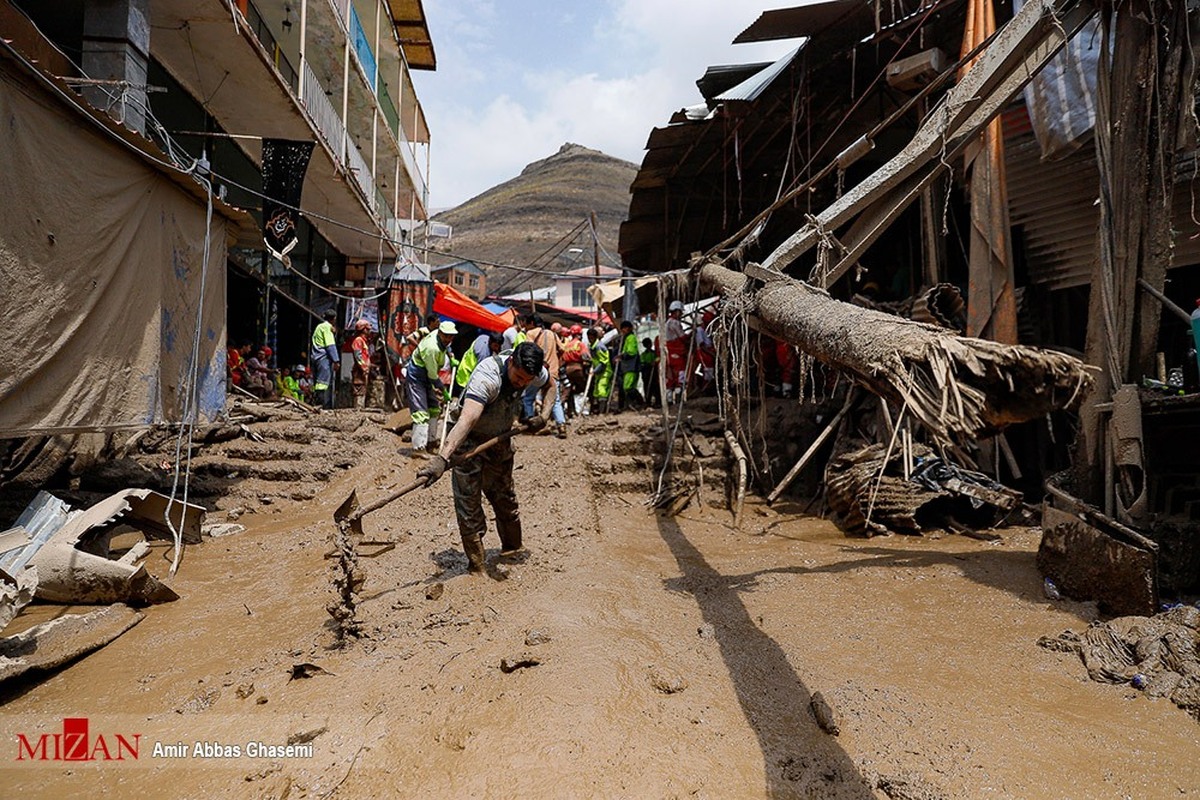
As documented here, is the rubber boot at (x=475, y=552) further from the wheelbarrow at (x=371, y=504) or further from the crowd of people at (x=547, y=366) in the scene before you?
the crowd of people at (x=547, y=366)

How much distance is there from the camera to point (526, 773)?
267 centimetres

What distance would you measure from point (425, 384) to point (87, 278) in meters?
4.08

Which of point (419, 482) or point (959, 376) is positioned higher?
point (959, 376)

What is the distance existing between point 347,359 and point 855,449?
467 inches

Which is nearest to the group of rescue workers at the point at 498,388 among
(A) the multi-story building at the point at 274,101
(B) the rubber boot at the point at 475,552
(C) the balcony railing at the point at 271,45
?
(B) the rubber boot at the point at 475,552

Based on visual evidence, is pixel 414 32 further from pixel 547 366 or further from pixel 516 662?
pixel 516 662

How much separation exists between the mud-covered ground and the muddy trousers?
0.99 feet

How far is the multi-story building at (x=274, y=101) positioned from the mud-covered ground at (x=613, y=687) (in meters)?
4.35

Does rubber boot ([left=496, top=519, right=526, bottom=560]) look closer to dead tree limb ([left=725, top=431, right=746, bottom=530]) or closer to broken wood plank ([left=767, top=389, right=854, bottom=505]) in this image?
dead tree limb ([left=725, top=431, right=746, bottom=530])

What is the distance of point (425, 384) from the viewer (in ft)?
28.1

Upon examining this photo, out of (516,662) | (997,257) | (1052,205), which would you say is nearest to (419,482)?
(516,662)

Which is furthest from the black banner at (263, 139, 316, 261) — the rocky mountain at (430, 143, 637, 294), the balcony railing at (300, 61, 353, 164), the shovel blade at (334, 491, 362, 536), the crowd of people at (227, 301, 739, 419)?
the rocky mountain at (430, 143, 637, 294)

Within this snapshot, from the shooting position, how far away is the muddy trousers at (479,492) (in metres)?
4.88

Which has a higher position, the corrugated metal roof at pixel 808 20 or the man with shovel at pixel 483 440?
the corrugated metal roof at pixel 808 20
